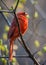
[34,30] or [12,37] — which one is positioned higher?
[12,37]

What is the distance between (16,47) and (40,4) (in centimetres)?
103

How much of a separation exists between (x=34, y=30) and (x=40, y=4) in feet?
2.55

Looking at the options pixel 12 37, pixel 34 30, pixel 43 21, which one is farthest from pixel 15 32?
pixel 43 21

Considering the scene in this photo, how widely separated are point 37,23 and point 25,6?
14.9 inches

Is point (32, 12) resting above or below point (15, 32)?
below

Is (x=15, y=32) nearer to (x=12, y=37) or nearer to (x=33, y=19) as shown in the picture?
(x=12, y=37)

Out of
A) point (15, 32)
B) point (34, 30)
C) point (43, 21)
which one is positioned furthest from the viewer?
point (43, 21)

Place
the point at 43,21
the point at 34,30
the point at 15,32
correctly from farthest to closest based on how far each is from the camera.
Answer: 1. the point at 43,21
2. the point at 34,30
3. the point at 15,32

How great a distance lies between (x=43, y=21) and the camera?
582 centimetres

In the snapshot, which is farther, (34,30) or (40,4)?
(40,4)

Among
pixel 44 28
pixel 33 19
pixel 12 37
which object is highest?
pixel 12 37

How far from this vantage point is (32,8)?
5680mm

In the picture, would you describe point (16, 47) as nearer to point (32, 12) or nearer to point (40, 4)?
point (32, 12)

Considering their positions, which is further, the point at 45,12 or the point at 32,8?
the point at 45,12
